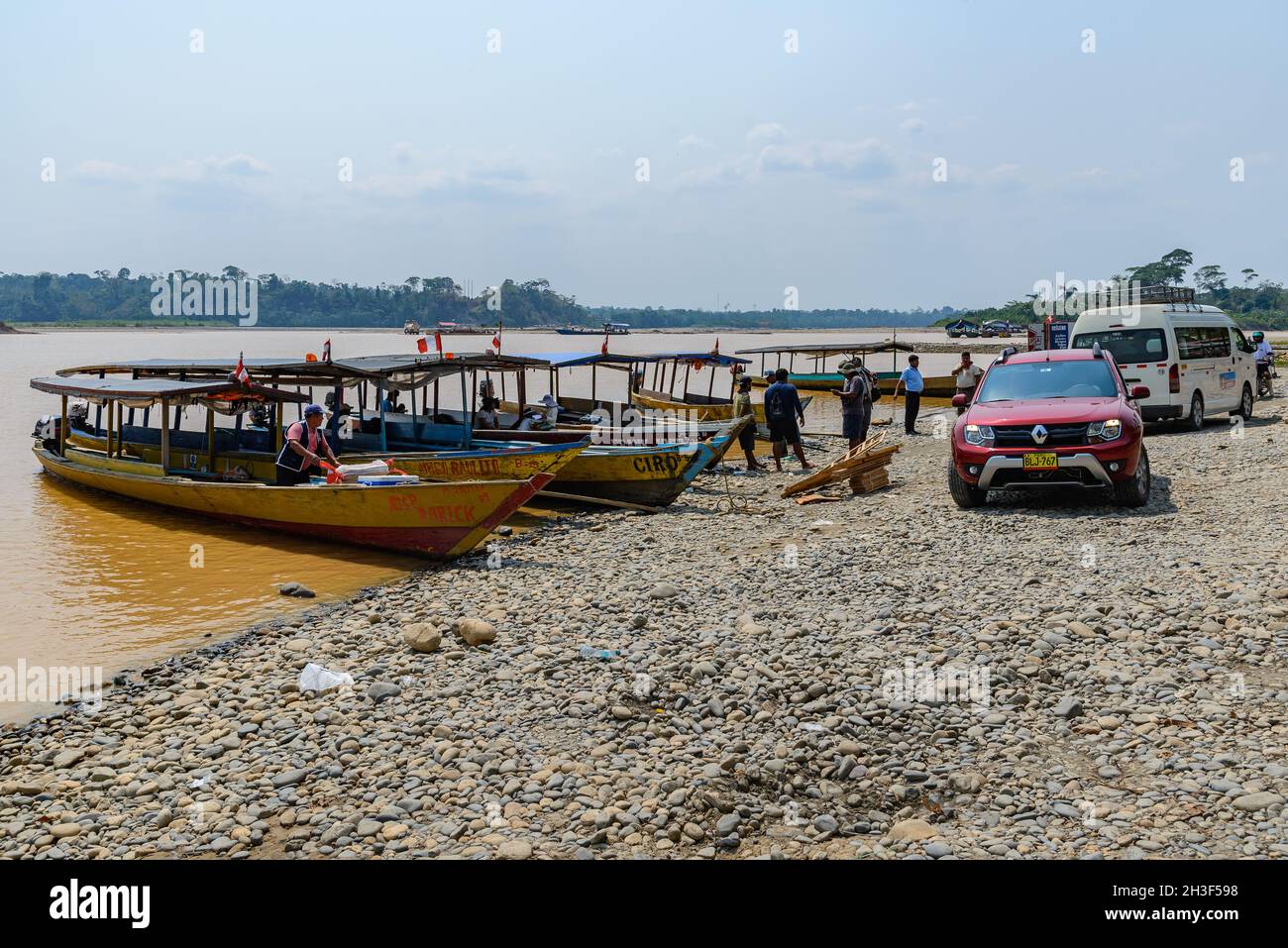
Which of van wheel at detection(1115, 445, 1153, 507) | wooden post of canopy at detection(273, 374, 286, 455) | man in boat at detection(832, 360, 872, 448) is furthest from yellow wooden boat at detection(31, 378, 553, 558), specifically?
man in boat at detection(832, 360, 872, 448)

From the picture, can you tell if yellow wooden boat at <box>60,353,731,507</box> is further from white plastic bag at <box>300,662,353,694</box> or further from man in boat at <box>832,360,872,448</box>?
white plastic bag at <box>300,662,353,694</box>

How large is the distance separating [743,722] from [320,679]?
356cm

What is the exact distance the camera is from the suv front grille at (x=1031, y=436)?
11984 mm

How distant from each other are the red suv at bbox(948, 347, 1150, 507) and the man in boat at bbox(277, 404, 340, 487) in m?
8.89

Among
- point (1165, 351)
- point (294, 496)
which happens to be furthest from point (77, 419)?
point (1165, 351)

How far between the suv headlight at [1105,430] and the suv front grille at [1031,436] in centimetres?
8

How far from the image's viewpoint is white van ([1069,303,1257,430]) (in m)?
19.2

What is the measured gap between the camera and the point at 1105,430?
11.9m

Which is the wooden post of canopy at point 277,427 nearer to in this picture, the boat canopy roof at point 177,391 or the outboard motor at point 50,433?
the boat canopy roof at point 177,391

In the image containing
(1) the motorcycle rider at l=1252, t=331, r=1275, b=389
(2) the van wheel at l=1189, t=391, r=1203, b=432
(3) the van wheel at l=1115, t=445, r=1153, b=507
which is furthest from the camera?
(1) the motorcycle rider at l=1252, t=331, r=1275, b=389

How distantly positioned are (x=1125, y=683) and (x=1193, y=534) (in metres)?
5.02

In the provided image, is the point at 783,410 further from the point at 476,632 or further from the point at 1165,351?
the point at 476,632

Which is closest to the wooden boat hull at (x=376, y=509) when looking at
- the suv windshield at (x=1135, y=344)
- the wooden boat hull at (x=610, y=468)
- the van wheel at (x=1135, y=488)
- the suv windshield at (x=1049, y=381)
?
the wooden boat hull at (x=610, y=468)
